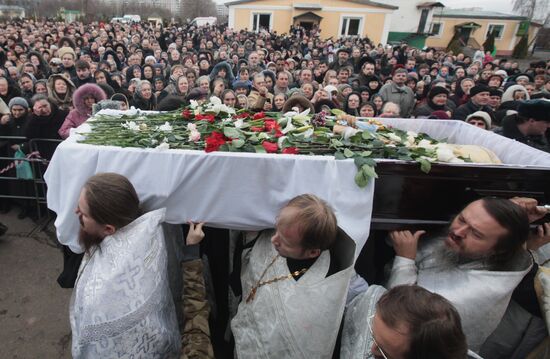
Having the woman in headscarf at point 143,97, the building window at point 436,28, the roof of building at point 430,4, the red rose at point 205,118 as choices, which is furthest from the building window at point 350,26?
the red rose at point 205,118

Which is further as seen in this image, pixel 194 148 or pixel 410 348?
pixel 194 148

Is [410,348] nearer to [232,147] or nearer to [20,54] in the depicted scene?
[232,147]

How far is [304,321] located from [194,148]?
115 centimetres

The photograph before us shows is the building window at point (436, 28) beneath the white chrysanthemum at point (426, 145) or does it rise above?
above

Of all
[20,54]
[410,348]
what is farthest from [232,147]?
[20,54]

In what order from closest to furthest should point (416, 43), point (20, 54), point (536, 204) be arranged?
point (536, 204), point (20, 54), point (416, 43)

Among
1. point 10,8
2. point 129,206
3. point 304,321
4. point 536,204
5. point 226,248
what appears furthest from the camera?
point 10,8

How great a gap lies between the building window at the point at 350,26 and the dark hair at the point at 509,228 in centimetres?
2864

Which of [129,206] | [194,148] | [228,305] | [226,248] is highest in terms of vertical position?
[194,148]

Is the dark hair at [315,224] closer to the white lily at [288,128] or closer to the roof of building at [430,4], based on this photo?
the white lily at [288,128]

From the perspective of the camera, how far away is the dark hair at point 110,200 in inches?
57.9

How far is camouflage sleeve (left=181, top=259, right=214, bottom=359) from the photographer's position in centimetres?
162

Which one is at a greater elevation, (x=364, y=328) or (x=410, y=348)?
(x=410, y=348)

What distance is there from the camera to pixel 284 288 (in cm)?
148
